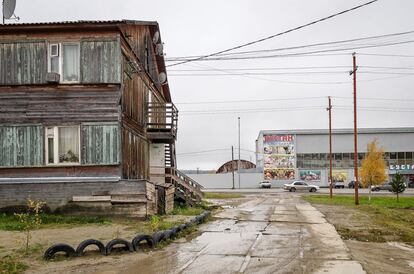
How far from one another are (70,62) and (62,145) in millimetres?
3371

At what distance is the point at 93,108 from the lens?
18.9 metres

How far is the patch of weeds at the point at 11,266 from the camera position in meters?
8.99

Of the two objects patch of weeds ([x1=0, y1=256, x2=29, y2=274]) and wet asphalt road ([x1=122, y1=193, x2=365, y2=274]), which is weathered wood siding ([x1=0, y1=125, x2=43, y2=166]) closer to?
wet asphalt road ([x1=122, y1=193, x2=365, y2=274])

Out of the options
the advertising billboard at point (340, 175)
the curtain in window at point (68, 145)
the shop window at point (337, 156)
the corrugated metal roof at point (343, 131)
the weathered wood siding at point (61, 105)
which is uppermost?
the corrugated metal roof at point (343, 131)

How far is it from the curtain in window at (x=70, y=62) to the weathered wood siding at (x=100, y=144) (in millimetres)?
2087

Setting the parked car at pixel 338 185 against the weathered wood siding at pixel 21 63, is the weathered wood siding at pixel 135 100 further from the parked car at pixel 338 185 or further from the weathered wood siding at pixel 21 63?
the parked car at pixel 338 185

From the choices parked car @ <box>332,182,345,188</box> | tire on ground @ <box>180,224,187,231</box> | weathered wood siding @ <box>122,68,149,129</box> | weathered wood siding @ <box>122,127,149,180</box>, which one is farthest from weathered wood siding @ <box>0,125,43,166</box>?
parked car @ <box>332,182,345,188</box>

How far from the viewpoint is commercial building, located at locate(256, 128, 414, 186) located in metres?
82.1

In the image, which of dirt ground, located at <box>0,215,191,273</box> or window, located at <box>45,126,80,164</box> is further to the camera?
window, located at <box>45,126,80,164</box>

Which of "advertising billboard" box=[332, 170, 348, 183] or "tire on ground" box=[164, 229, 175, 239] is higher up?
"tire on ground" box=[164, 229, 175, 239]

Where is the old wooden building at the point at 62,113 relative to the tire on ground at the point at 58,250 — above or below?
above

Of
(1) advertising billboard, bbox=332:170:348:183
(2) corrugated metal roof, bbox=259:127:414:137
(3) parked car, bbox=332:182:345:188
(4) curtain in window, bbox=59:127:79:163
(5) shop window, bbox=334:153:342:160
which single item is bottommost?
(3) parked car, bbox=332:182:345:188

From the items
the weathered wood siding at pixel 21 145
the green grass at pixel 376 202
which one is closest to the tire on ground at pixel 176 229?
the weathered wood siding at pixel 21 145

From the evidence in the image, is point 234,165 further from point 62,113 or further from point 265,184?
point 62,113
